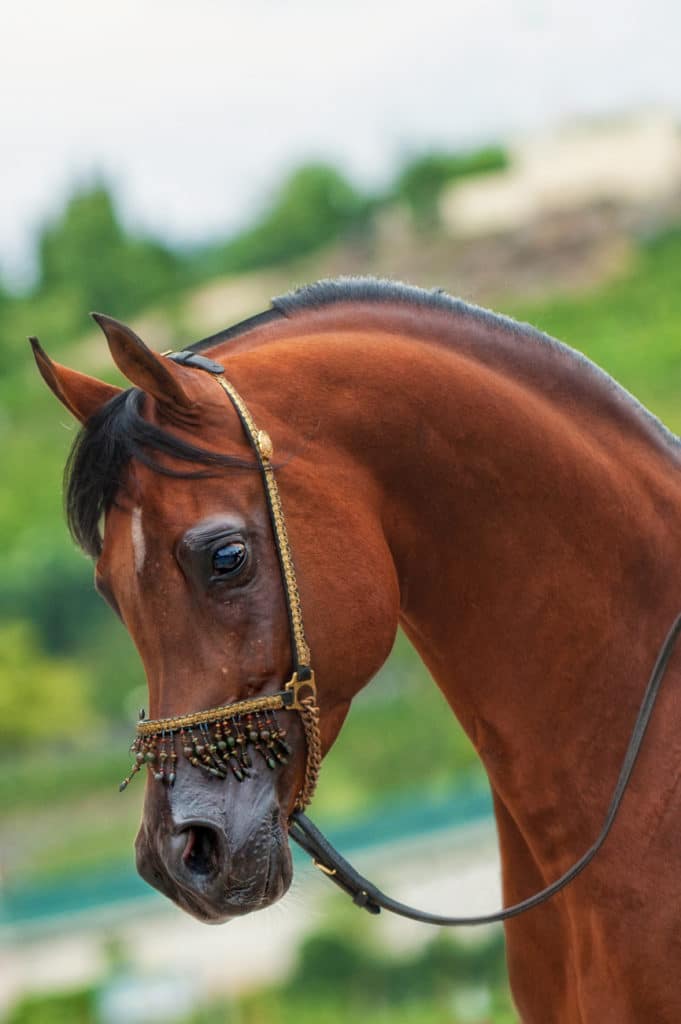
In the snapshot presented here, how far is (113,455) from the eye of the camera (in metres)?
2.67

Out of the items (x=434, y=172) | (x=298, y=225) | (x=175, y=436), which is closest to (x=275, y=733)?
(x=175, y=436)

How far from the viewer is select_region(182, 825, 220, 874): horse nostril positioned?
2570 millimetres

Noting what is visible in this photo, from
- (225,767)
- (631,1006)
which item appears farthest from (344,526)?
(631,1006)

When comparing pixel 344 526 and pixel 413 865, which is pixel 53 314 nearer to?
pixel 413 865

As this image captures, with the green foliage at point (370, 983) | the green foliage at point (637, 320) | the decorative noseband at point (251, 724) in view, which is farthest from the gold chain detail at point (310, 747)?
the green foliage at point (637, 320)

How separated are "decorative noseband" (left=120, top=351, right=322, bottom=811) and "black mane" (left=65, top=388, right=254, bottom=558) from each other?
4.2 inches

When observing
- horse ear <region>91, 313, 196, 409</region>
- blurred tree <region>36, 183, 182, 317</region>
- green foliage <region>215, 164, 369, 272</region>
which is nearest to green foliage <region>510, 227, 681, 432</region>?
green foliage <region>215, 164, 369, 272</region>

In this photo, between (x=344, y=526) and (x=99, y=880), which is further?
(x=99, y=880)

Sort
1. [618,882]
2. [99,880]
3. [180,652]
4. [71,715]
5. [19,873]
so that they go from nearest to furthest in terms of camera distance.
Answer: [180,652] → [618,882] → [99,880] → [19,873] → [71,715]

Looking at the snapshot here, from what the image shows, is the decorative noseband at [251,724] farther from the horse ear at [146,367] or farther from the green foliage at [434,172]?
the green foliage at [434,172]

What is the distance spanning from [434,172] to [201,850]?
37.6 metres

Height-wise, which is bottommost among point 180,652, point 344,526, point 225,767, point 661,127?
point 225,767

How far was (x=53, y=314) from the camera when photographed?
35.8 meters

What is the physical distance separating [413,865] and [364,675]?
1212 centimetres
